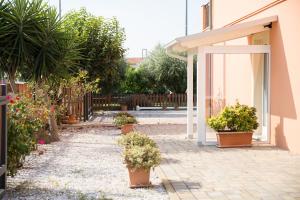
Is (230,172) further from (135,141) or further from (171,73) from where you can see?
(171,73)

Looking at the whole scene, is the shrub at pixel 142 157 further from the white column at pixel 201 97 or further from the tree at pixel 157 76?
the tree at pixel 157 76

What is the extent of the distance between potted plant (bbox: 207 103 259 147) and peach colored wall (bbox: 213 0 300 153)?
2.10 feet

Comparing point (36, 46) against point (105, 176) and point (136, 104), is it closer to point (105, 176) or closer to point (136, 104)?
point (105, 176)

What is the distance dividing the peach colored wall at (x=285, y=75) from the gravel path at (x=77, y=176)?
3.82 metres

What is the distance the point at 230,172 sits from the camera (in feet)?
26.9

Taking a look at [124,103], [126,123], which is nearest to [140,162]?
[126,123]

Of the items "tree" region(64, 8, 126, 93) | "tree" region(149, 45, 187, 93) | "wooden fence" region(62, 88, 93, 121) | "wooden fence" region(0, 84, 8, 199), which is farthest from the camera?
"tree" region(149, 45, 187, 93)

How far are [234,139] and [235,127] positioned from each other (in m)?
0.29

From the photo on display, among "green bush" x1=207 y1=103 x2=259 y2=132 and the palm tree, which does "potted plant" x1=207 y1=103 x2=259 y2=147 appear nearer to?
"green bush" x1=207 y1=103 x2=259 y2=132

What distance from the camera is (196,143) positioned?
12523 millimetres

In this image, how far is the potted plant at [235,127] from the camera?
1152cm

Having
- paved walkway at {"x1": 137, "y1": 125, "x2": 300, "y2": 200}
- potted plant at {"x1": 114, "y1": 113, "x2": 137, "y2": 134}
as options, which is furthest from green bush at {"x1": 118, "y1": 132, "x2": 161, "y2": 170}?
potted plant at {"x1": 114, "y1": 113, "x2": 137, "y2": 134}

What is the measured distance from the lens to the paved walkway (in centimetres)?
662

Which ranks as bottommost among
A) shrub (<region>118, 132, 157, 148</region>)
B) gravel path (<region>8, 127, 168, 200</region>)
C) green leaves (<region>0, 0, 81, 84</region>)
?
gravel path (<region>8, 127, 168, 200</region>)
